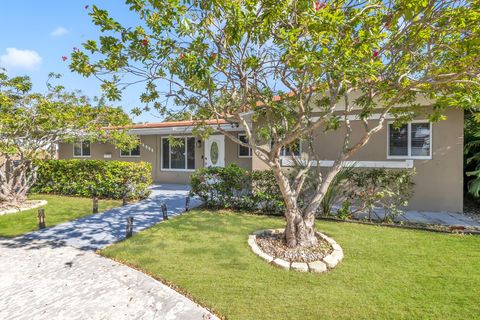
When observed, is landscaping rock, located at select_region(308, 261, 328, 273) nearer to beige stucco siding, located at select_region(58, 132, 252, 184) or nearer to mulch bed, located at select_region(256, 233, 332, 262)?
mulch bed, located at select_region(256, 233, 332, 262)

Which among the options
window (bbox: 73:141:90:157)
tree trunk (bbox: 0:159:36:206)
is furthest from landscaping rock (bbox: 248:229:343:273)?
window (bbox: 73:141:90:157)

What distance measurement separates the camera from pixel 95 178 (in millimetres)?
11523

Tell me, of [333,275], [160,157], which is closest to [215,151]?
[160,157]

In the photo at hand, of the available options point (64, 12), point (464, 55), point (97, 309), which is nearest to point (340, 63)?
point (464, 55)

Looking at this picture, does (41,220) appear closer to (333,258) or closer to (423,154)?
(333,258)

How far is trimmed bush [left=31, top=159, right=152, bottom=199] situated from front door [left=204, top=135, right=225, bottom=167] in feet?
13.6

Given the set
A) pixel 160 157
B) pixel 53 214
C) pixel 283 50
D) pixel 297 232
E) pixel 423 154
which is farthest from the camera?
pixel 160 157

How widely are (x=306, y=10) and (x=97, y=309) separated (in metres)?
5.60

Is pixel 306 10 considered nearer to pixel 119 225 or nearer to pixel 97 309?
pixel 97 309

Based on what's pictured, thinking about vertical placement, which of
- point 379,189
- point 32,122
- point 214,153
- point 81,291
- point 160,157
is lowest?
point 81,291

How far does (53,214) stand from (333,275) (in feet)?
29.8

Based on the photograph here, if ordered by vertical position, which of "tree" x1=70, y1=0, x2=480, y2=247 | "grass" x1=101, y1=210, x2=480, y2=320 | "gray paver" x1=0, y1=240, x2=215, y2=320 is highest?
"tree" x1=70, y1=0, x2=480, y2=247

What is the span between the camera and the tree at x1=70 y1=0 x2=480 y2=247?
150 inches

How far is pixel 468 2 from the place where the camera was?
450cm
